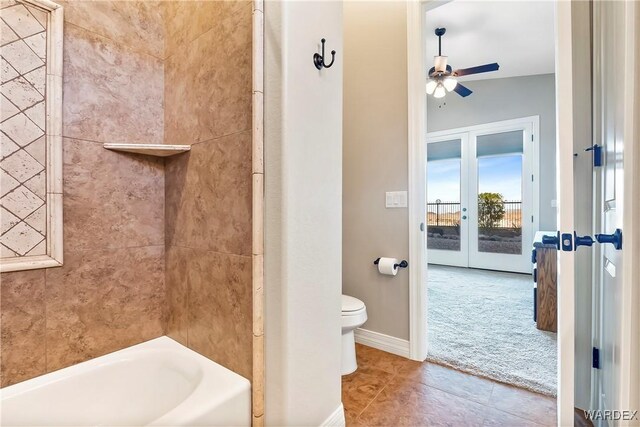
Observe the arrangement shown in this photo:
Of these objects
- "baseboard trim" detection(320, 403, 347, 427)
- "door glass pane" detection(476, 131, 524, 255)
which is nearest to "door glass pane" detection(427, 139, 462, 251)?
"door glass pane" detection(476, 131, 524, 255)

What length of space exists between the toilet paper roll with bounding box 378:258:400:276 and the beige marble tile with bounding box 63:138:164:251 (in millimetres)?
1403

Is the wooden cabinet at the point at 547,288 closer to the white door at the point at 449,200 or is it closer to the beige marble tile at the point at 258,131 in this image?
the beige marble tile at the point at 258,131

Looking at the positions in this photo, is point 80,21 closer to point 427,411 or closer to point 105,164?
point 105,164

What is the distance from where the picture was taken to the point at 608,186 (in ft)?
3.82

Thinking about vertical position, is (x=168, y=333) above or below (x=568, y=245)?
below

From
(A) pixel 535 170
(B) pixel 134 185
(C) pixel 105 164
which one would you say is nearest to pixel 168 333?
(B) pixel 134 185

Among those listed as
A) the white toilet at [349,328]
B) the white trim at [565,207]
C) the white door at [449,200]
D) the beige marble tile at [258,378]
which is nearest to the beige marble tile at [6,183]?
the beige marble tile at [258,378]

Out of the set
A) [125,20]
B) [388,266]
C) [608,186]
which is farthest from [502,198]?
[125,20]

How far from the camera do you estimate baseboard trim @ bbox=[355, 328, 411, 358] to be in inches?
80.9

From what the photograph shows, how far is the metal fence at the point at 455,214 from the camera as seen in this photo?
4.73 meters

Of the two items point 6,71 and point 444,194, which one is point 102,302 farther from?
point 444,194

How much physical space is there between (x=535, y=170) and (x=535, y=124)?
0.71 m

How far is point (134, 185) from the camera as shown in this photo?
1.42m

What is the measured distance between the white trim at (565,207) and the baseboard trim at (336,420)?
84cm
